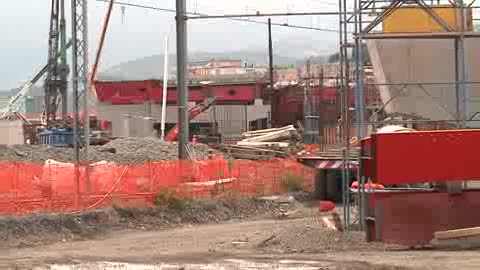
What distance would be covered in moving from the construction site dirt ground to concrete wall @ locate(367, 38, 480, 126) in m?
3.73

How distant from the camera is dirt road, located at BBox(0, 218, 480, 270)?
44.6ft

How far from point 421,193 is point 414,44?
4497mm

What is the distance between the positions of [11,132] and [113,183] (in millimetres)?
38515

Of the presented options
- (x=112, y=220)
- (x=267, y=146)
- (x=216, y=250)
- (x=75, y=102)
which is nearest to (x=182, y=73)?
(x=75, y=102)

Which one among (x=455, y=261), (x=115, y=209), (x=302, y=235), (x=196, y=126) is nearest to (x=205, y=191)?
(x=115, y=209)

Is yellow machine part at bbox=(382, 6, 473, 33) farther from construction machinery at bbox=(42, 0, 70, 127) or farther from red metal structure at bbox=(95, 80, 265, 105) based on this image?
red metal structure at bbox=(95, 80, 265, 105)

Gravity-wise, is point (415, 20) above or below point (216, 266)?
above

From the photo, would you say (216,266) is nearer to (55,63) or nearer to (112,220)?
(112,220)

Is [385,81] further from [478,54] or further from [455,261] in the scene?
[455,261]

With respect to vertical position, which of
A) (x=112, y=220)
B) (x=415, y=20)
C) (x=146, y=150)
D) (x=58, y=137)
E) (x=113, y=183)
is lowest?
(x=112, y=220)

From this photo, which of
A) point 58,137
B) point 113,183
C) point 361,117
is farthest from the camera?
point 58,137

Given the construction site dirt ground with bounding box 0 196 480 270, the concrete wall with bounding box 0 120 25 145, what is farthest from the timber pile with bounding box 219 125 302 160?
the concrete wall with bounding box 0 120 25 145

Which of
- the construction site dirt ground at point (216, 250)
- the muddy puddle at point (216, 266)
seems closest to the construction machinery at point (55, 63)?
the construction site dirt ground at point (216, 250)

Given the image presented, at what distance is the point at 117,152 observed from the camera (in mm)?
41375
